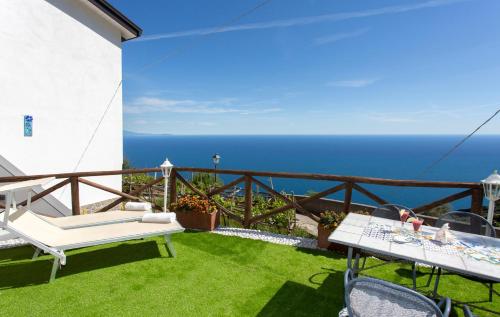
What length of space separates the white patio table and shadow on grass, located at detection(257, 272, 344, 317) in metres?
0.59

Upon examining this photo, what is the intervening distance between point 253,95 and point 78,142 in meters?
64.2

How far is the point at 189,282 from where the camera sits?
3.21 metres

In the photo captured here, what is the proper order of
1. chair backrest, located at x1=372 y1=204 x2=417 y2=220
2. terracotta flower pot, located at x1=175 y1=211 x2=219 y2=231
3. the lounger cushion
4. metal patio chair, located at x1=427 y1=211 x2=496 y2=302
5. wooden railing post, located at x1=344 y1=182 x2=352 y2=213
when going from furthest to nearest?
terracotta flower pot, located at x1=175 y1=211 x2=219 y2=231, wooden railing post, located at x1=344 y1=182 x2=352 y2=213, chair backrest, located at x1=372 y1=204 x2=417 y2=220, the lounger cushion, metal patio chair, located at x1=427 y1=211 x2=496 y2=302

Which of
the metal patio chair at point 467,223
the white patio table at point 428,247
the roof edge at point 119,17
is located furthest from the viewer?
the roof edge at point 119,17

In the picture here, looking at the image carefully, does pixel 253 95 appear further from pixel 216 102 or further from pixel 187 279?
pixel 187 279

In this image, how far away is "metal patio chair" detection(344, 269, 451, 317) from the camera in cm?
141

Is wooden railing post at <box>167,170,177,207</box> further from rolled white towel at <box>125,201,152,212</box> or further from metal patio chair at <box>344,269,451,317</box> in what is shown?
metal patio chair at <box>344,269,451,317</box>

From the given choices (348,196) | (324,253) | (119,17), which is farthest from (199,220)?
(119,17)

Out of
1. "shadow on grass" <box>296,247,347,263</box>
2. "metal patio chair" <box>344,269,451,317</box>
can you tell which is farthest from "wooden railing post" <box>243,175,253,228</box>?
"metal patio chair" <box>344,269,451,317</box>

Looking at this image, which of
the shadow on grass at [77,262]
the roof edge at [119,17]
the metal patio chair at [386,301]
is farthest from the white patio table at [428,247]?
the roof edge at [119,17]

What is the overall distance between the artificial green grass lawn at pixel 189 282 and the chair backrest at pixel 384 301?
1305mm

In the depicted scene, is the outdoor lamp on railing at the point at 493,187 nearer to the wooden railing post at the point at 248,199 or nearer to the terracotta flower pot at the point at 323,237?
the terracotta flower pot at the point at 323,237

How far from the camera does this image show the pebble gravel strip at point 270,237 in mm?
4512

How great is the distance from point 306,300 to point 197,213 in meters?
2.86
